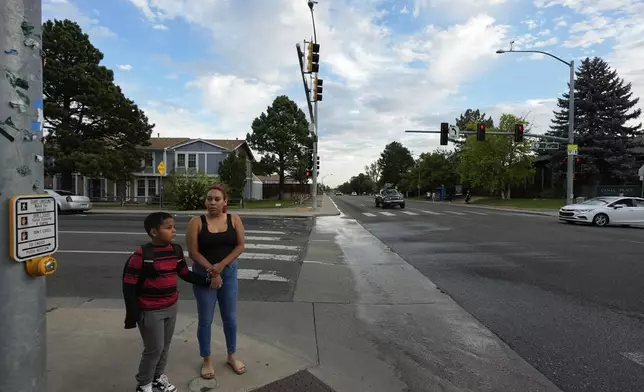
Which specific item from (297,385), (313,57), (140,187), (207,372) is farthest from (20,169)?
(140,187)

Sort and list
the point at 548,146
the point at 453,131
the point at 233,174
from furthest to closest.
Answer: the point at 548,146 → the point at 233,174 → the point at 453,131

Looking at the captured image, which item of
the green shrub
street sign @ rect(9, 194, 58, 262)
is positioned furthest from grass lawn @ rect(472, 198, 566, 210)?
street sign @ rect(9, 194, 58, 262)

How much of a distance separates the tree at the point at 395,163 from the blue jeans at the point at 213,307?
394 feet

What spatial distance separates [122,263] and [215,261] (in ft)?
19.7

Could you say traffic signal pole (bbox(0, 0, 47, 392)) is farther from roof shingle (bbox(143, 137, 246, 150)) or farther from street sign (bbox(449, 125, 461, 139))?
roof shingle (bbox(143, 137, 246, 150))

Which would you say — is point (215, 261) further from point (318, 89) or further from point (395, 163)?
point (395, 163)

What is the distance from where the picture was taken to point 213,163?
41156mm

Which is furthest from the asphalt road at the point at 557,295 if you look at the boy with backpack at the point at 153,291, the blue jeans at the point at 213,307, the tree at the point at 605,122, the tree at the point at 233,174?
the tree at the point at 605,122

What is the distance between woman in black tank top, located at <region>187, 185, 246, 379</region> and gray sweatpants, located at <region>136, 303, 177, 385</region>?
0.39 metres

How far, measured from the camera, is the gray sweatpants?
118 inches

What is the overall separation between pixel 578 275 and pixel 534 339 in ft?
13.2

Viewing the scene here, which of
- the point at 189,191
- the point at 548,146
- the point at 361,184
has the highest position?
the point at 548,146

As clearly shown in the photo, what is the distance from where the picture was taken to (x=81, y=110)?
29.8 metres

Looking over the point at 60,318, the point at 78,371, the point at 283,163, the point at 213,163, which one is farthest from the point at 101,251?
the point at 283,163
